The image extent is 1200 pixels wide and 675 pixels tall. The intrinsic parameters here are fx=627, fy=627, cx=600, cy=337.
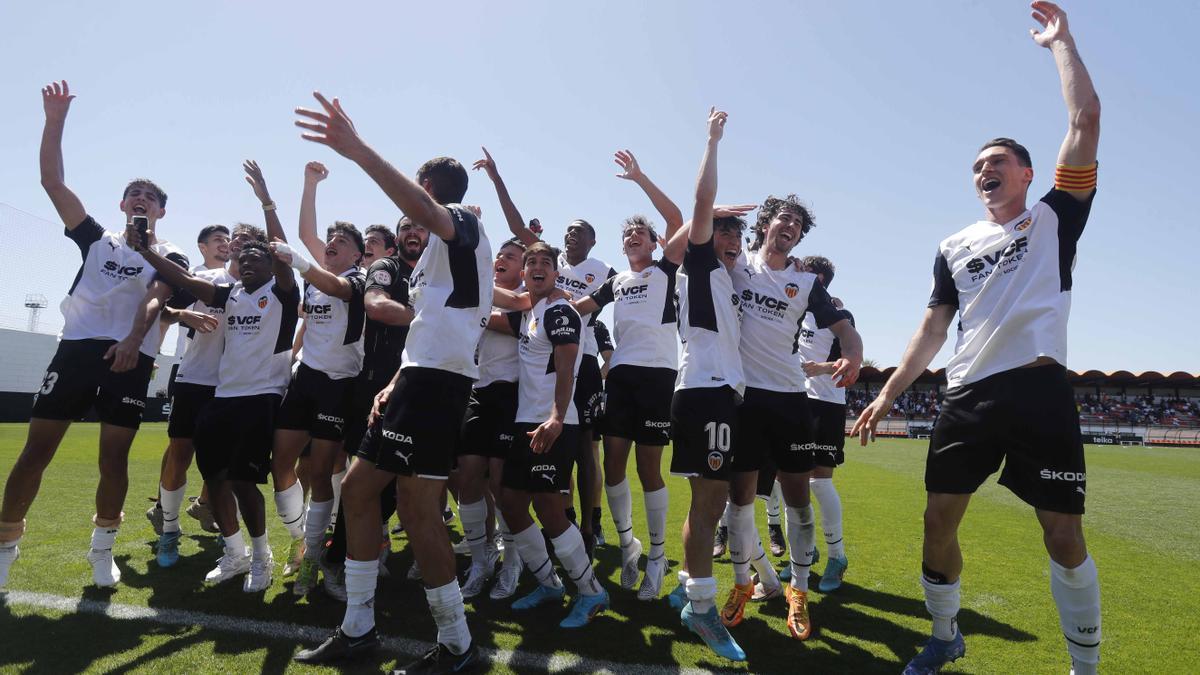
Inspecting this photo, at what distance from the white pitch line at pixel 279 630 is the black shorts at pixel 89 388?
1.24m

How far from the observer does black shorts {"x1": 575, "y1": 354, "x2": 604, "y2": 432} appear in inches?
213

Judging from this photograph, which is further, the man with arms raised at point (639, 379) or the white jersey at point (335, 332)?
the man with arms raised at point (639, 379)

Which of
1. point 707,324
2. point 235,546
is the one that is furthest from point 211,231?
point 707,324

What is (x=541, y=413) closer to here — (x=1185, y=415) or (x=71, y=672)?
(x=71, y=672)

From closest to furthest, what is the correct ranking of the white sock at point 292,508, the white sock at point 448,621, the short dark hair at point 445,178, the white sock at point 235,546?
the white sock at point 448,621
the short dark hair at point 445,178
the white sock at point 235,546
the white sock at point 292,508

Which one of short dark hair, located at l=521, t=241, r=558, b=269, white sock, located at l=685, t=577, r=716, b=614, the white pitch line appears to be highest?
short dark hair, located at l=521, t=241, r=558, b=269

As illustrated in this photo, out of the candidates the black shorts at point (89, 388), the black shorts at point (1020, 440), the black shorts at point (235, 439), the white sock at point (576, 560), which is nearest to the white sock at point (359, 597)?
the white sock at point (576, 560)

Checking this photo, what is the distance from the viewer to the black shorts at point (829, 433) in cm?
575

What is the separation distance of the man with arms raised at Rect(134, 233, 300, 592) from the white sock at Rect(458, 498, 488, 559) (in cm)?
140

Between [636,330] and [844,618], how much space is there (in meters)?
2.69

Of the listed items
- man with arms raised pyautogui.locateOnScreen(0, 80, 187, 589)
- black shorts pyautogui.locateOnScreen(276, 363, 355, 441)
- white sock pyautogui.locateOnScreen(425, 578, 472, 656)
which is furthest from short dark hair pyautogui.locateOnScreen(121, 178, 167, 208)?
white sock pyautogui.locateOnScreen(425, 578, 472, 656)

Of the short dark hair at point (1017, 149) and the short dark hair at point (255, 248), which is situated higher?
the short dark hair at point (1017, 149)

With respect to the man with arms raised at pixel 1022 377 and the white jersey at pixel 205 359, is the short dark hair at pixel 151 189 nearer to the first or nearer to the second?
the white jersey at pixel 205 359

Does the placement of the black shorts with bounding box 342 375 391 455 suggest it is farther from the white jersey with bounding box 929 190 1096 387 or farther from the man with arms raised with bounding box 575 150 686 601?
the white jersey with bounding box 929 190 1096 387
